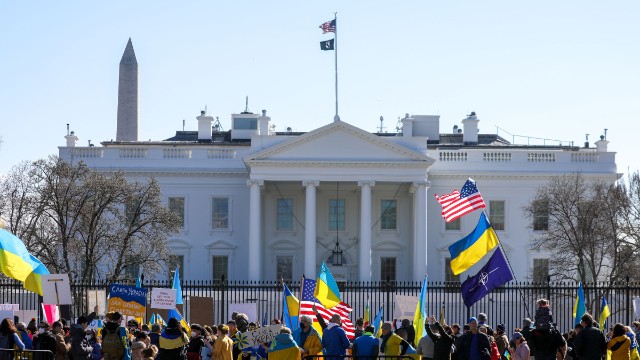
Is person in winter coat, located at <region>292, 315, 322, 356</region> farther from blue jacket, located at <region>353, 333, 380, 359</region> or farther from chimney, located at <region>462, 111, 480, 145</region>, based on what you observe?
chimney, located at <region>462, 111, 480, 145</region>

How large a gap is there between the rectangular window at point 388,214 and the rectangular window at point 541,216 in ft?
22.9

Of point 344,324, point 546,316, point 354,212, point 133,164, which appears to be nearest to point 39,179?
point 133,164

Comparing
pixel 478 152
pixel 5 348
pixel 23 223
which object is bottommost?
pixel 5 348

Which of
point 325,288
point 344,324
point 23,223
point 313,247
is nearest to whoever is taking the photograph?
point 344,324

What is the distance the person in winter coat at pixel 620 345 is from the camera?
22.1 metres

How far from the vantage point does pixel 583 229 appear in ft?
181

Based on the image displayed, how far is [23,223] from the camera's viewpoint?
53031mm

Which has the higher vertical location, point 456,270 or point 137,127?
point 137,127

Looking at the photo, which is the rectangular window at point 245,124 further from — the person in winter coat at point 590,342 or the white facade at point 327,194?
the person in winter coat at point 590,342

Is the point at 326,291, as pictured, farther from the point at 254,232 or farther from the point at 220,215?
the point at 220,215

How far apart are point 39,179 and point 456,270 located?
2599 centimetres

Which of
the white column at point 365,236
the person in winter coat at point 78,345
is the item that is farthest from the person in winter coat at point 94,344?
the white column at point 365,236

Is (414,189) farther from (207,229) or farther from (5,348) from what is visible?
(5,348)

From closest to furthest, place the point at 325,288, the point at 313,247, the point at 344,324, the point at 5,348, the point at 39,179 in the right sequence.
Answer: the point at 5,348 → the point at 344,324 → the point at 325,288 → the point at 39,179 → the point at 313,247
